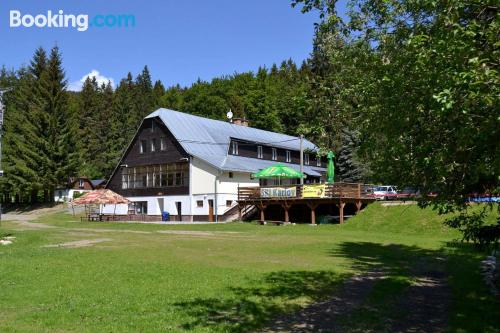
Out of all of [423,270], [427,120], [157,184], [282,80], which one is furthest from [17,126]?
[427,120]

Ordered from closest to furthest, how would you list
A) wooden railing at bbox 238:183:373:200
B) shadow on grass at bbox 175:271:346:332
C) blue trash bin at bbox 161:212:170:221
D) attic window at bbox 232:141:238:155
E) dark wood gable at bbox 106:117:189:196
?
shadow on grass at bbox 175:271:346:332
wooden railing at bbox 238:183:373:200
blue trash bin at bbox 161:212:170:221
dark wood gable at bbox 106:117:189:196
attic window at bbox 232:141:238:155

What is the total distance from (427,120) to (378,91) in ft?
3.90

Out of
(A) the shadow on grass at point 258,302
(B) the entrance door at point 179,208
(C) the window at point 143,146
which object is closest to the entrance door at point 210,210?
(B) the entrance door at point 179,208

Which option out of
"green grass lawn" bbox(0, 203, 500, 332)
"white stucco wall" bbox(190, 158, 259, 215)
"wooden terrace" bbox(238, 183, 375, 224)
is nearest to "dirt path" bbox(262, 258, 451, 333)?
"green grass lawn" bbox(0, 203, 500, 332)

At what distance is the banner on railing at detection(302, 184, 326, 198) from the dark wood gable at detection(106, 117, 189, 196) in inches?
482

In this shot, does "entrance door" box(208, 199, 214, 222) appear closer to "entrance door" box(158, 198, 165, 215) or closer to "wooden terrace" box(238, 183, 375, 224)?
"wooden terrace" box(238, 183, 375, 224)

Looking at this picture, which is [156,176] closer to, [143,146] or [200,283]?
[143,146]

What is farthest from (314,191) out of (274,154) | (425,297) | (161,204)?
(425,297)

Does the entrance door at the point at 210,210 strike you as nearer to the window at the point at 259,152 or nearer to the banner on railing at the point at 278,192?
→ the banner on railing at the point at 278,192

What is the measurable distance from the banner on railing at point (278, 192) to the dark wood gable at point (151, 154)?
28.1ft

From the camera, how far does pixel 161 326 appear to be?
7.61 metres

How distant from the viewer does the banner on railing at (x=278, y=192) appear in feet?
122

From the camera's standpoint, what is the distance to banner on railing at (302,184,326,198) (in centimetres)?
3564

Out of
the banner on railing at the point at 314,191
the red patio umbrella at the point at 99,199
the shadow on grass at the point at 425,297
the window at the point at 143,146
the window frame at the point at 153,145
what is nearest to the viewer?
the shadow on grass at the point at 425,297
